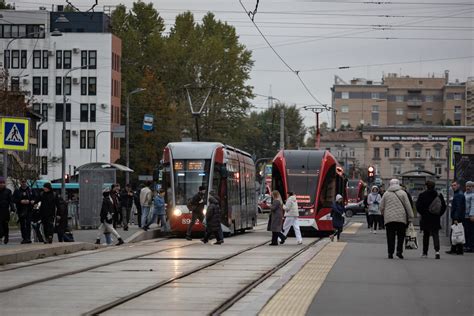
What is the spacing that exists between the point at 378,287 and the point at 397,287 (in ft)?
0.95

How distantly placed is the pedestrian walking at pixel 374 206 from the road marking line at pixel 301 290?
1957cm

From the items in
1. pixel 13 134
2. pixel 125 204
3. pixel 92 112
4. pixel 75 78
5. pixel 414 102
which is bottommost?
pixel 125 204

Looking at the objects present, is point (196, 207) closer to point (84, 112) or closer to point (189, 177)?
point (189, 177)

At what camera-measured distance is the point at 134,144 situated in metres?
104

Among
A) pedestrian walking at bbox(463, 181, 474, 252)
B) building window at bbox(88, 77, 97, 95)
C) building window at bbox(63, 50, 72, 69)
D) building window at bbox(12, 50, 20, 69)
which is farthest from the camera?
building window at bbox(12, 50, 20, 69)

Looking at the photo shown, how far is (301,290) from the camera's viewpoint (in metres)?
16.4

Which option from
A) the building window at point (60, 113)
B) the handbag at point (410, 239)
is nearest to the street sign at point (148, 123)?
the building window at point (60, 113)

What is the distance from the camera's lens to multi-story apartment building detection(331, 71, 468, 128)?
582 feet

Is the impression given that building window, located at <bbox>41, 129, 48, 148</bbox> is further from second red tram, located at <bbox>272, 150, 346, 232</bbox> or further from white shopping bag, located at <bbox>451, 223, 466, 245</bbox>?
white shopping bag, located at <bbox>451, 223, 466, 245</bbox>

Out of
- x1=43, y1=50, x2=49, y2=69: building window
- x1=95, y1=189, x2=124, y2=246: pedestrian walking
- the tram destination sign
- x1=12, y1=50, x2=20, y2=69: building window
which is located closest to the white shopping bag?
x1=95, y1=189, x2=124, y2=246: pedestrian walking

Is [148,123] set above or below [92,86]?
below

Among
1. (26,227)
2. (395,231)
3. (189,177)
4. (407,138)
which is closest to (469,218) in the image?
(395,231)

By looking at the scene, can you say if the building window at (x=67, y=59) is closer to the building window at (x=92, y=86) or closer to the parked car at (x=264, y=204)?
the building window at (x=92, y=86)

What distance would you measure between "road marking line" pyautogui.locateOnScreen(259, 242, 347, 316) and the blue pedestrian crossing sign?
7.22 m
